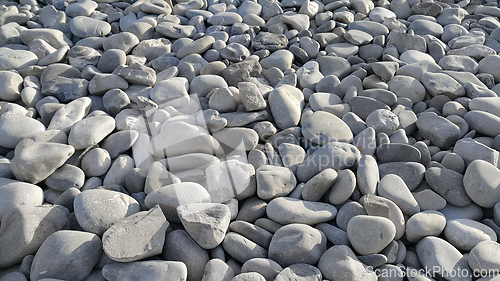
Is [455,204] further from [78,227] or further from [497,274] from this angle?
[78,227]

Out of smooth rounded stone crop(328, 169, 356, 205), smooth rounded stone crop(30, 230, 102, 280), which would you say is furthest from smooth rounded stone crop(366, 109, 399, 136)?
smooth rounded stone crop(30, 230, 102, 280)

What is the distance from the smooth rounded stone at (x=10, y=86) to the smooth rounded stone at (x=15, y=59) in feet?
0.52

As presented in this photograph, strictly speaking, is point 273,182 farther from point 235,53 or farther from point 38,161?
point 235,53

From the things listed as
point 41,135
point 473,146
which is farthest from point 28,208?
point 473,146

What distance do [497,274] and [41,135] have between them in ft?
7.33

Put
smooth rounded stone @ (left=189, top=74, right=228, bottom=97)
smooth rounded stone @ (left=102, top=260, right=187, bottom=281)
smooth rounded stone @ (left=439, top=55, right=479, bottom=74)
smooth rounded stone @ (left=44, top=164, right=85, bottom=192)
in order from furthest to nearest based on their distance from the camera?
smooth rounded stone @ (left=439, top=55, right=479, bottom=74) < smooth rounded stone @ (left=189, top=74, right=228, bottom=97) < smooth rounded stone @ (left=44, top=164, right=85, bottom=192) < smooth rounded stone @ (left=102, top=260, right=187, bottom=281)

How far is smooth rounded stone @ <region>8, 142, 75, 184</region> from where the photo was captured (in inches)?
68.7

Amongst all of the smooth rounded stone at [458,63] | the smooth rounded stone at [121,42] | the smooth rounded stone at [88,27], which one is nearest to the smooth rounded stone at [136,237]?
the smooth rounded stone at [121,42]

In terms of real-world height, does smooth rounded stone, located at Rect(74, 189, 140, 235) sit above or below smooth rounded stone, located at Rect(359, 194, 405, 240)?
below

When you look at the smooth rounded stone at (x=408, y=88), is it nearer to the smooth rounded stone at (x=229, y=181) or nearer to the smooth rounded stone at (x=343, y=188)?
the smooth rounded stone at (x=343, y=188)

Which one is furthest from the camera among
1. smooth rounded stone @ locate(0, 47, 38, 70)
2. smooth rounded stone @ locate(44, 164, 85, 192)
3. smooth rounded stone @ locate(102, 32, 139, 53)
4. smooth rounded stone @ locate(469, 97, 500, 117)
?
smooth rounded stone @ locate(102, 32, 139, 53)

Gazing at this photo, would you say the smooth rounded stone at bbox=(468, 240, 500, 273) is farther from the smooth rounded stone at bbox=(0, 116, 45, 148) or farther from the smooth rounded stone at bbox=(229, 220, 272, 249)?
the smooth rounded stone at bbox=(0, 116, 45, 148)

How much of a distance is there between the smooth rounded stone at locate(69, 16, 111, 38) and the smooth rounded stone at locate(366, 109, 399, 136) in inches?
91.0

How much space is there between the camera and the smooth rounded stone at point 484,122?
6.62 ft
